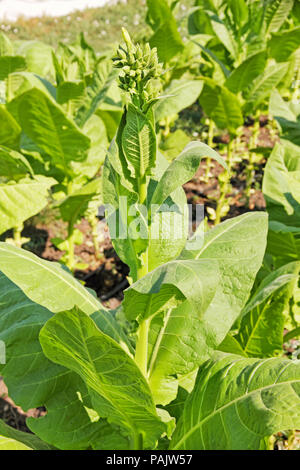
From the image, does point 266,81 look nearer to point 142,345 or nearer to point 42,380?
point 142,345

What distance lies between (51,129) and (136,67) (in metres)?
1.73

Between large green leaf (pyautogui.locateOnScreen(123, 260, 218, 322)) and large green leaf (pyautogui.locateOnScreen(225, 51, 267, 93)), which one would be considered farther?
large green leaf (pyautogui.locateOnScreen(225, 51, 267, 93))

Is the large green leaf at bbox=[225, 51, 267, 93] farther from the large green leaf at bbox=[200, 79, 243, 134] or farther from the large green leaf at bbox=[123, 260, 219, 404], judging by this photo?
the large green leaf at bbox=[123, 260, 219, 404]

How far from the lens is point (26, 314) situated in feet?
5.75

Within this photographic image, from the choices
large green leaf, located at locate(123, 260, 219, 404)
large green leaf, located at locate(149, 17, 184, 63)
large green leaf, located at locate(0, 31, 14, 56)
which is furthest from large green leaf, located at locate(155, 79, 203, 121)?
large green leaf, located at locate(123, 260, 219, 404)

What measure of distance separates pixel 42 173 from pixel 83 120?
44cm

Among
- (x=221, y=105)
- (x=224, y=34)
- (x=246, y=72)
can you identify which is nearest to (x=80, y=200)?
(x=221, y=105)

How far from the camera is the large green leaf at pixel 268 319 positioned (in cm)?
190

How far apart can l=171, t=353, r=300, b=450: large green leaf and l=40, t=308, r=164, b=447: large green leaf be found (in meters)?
0.13

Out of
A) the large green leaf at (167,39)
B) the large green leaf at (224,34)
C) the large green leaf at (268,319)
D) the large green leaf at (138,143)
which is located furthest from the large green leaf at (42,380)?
the large green leaf at (224,34)

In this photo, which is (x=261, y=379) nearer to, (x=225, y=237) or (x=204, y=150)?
(x=225, y=237)

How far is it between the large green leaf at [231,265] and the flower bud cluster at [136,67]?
2.06 feet

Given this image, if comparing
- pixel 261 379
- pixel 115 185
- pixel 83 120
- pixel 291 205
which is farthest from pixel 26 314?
pixel 83 120

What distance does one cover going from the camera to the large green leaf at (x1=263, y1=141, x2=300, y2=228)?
2629mm
